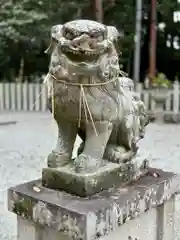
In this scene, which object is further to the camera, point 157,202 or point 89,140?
point 157,202

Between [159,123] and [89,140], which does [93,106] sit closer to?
[89,140]

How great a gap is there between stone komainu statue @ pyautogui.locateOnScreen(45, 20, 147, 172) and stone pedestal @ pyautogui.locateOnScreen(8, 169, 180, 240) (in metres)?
0.14

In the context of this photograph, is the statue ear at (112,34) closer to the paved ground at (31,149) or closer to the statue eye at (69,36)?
the statue eye at (69,36)

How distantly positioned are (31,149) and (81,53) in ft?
10.9

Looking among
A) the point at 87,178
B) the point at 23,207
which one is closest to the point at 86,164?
the point at 87,178

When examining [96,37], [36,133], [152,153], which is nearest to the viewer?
[96,37]

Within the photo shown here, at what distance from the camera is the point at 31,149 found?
14.9 feet

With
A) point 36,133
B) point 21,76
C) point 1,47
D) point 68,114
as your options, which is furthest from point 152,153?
point 21,76

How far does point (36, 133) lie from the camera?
5504mm

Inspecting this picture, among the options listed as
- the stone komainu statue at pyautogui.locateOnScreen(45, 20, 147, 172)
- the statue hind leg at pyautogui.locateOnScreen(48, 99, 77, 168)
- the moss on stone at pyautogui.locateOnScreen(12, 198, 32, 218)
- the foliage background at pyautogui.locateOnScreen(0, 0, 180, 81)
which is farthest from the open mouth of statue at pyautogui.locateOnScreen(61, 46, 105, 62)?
the foliage background at pyautogui.locateOnScreen(0, 0, 180, 81)

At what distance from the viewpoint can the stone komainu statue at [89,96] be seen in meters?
1.39

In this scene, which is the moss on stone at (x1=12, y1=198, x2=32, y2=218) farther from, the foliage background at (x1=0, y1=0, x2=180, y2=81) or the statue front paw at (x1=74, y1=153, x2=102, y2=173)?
the foliage background at (x1=0, y1=0, x2=180, y2=81)

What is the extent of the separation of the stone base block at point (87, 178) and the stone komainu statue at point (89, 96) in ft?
0.10

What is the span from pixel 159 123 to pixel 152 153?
2257 millimetres
